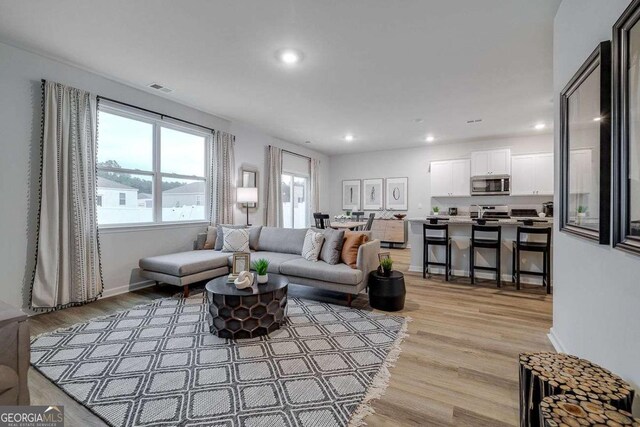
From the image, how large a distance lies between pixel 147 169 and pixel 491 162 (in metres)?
6.94

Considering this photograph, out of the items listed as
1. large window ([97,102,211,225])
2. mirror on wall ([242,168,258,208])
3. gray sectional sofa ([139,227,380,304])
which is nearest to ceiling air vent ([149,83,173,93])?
large window ([97,102,211,225])

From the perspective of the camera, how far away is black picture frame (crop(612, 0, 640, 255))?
1229mm

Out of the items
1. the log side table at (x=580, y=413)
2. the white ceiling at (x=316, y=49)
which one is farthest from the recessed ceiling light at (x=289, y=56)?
the log side table at (x=580, y=413)

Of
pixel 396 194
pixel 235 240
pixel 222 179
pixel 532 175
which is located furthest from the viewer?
pixel 396 194

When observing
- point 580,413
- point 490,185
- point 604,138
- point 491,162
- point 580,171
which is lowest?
point 580,413

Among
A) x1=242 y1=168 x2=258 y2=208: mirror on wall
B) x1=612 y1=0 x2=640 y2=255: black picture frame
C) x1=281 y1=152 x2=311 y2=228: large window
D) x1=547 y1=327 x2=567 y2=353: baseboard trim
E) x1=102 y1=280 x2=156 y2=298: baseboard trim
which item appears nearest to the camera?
x1=612 y1=0 x2=640 y2=255: black picture frame

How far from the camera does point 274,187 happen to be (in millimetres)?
6527

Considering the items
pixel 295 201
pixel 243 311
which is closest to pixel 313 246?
pixel 243 311

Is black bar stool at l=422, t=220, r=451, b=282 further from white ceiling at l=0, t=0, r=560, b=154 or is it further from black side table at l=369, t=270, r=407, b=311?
white ceiling at l=0, t=0, r=560, b=154

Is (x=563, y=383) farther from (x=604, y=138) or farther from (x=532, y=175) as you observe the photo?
(x=532, y=175)

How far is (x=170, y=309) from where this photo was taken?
321 centimetres

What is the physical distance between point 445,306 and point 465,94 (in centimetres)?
297

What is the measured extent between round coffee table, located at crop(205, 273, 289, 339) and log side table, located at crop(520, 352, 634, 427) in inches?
73.7

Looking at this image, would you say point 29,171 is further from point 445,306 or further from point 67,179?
point 445,306
